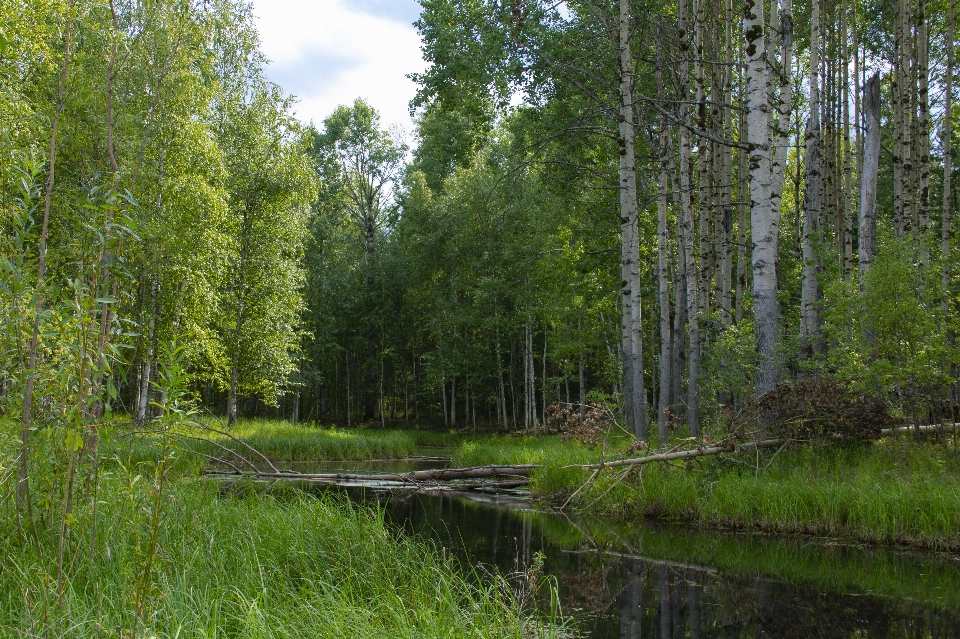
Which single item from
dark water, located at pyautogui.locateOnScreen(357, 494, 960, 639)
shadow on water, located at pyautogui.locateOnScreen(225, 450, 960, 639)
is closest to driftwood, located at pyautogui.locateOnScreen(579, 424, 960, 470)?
shadow on water, located at pyautogui.locateOnScreen(225, 450, 960, 639)

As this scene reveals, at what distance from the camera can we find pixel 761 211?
9.53 m

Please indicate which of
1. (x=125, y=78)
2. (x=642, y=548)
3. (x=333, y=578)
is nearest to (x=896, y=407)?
(x=642, y=548)

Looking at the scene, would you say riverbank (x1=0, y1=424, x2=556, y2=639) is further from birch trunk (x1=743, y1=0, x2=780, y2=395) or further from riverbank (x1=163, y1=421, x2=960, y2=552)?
birch trunk (x1=743, y1=0, x2=780, y2=395)

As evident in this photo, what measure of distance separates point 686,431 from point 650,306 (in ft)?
34.6

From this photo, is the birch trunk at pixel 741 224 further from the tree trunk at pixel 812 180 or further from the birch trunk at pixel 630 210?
the birch trunk at pixel 630 210

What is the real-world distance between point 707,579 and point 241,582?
13.2 ft

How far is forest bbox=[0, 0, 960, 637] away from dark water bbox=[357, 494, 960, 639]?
41.9 inches

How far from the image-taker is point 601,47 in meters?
14.0

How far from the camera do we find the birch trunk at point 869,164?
10891 mm

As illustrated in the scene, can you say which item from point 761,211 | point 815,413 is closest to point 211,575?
point 815,413

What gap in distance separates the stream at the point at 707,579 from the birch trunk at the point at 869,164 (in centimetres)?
505

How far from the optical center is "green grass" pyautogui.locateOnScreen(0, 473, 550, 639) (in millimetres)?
3588

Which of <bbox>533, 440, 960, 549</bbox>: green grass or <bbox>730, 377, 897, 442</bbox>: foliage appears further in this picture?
<bbox>730, 377, 897, 442</bbox>: foliage

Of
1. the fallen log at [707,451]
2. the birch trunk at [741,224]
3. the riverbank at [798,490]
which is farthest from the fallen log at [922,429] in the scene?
the birch trunk at [741,224]
